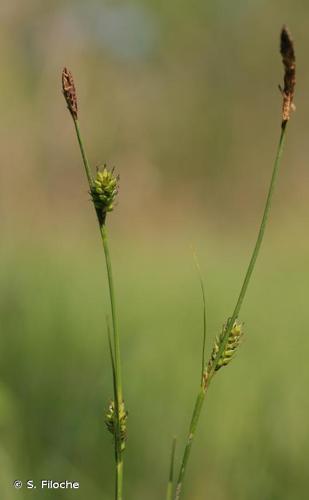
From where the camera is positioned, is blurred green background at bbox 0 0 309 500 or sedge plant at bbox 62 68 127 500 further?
blurred green background at bbox 0 0 309 500

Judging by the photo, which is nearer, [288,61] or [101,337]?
[288,61]

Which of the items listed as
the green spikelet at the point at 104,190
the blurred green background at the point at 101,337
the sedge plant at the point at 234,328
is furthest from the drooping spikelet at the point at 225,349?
the blurred green background at the point at 101,337

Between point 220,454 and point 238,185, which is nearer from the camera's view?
point 220,454

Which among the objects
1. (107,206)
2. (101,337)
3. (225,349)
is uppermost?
(101,337)

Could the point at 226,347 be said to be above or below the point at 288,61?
below

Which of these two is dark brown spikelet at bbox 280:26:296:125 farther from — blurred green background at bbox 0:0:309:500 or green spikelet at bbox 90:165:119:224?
blurred green background at bbox 0:0:309:500

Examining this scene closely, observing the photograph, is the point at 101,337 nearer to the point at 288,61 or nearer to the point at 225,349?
the point at 225,349

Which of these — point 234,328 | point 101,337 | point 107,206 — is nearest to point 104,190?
point 107,206

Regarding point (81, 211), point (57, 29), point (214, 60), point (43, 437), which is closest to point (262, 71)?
point (214, 60)

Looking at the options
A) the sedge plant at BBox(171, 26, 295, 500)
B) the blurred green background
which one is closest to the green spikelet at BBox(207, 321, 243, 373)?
the sedge plant at BBox(171, 26, 295, 500)

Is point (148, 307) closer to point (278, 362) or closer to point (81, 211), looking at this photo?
point (278, 362)

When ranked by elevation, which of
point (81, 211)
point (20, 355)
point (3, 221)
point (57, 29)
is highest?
point (81, 211)
